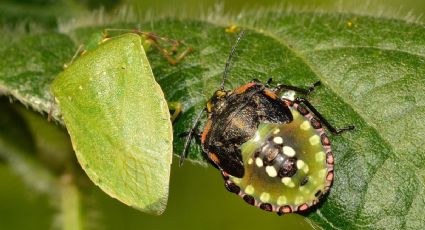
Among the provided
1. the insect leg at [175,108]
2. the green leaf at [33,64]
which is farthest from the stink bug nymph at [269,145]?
the green leaf at [33,64]

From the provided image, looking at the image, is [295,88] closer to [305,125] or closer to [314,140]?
[305,125]

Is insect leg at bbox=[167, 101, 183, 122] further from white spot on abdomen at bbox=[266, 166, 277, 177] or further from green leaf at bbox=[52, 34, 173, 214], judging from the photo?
white spot on abdomen at bbox=[266, 166, 277, 177]

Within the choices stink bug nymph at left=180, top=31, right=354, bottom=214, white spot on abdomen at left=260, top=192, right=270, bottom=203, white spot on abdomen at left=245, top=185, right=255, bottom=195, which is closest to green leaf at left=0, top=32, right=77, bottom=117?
stink bug nymph at left=180, top=31, right=354, bottom=214

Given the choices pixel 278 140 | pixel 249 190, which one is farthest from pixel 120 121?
pixel 278 140

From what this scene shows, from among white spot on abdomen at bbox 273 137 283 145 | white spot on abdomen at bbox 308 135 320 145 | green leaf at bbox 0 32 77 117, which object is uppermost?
white spot on abdomen at bbox 308 135 320 145

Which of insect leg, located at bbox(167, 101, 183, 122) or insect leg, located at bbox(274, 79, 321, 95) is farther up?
insect leg, located at bbox(274, 79, 321, 95)

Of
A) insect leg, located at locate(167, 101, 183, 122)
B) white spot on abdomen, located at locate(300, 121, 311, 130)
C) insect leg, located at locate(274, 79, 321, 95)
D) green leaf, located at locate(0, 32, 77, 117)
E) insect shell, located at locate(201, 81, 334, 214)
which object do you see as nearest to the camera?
insect shell, located at locate(201, 81, 334, 214)
